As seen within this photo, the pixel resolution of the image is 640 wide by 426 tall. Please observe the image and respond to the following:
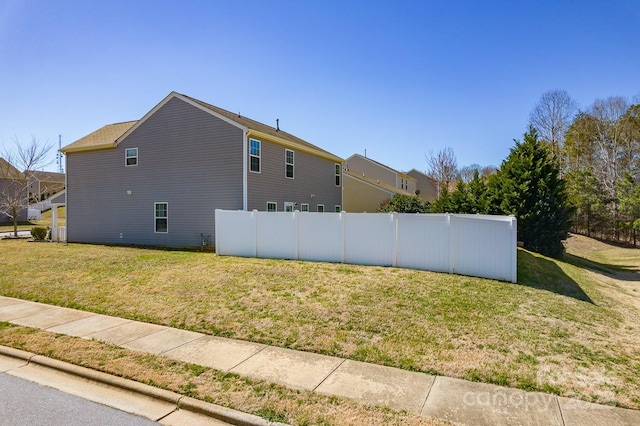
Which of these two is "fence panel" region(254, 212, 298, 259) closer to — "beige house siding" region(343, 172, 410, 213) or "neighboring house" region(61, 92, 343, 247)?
"neighboring house" region(61, 92, 343, 247)

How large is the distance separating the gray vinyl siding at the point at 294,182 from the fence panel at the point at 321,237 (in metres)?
5.08

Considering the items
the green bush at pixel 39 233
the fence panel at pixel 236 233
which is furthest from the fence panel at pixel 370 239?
the green bush at pixel 39 233

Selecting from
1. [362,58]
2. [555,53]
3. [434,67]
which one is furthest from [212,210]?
[555,53]

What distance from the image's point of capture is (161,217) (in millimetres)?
17516

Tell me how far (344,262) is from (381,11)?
8.08 m

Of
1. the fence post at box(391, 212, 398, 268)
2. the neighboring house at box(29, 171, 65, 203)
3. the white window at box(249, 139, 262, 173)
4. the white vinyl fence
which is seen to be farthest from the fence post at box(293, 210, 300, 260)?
the neighboring house at box(29, 171, 65, 203)

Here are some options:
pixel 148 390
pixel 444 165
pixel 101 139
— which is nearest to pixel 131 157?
pixel 101 139

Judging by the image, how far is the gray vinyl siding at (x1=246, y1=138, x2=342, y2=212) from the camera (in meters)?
16.6

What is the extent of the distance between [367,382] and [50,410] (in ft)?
11.3

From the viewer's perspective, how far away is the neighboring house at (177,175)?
1605 cm

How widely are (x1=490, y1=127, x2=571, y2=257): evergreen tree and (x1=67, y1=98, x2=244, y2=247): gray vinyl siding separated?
12097mm

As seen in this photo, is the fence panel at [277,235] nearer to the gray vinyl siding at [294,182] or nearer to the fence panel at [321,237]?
the fence panel at [321,237]

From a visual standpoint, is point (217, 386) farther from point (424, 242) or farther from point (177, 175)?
point (177, 175)

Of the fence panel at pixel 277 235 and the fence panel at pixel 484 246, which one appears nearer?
the fence panel at pixel 484 246
